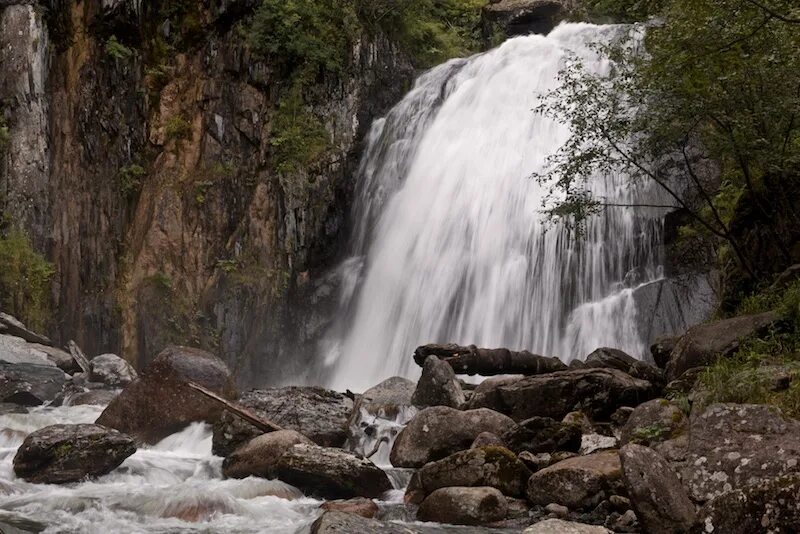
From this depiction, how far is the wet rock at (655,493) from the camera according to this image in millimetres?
6223

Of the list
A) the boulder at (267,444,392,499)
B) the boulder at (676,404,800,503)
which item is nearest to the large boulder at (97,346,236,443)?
the boulder at (267,444,392,499)

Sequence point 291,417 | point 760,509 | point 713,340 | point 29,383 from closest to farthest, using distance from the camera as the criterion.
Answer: point 760,509
point 713,340
point 291,417
point 29,383

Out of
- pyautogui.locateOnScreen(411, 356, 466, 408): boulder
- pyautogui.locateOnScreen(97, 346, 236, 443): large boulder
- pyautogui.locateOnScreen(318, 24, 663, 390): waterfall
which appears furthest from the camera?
pyautogui.locateOnScreen(318, 24, 663, 390): waterfall

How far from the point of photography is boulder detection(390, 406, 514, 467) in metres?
9.42

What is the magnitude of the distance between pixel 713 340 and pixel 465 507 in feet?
14.1

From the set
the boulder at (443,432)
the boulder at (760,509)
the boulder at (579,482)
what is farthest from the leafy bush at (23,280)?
the boulder at (760,509)

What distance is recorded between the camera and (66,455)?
9039mm

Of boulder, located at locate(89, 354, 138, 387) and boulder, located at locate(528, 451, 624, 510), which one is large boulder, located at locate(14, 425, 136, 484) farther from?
boulder, located at locate(89, 354, 138, 387)

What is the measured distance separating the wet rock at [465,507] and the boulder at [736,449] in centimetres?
189

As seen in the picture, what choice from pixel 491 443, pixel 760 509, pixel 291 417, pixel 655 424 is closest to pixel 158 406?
pixel 291 417

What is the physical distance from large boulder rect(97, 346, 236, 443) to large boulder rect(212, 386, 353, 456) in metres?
0.78

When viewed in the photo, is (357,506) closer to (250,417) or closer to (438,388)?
(250,417)

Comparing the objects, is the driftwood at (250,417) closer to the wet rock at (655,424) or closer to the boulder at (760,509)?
the wet rock at (655,424)

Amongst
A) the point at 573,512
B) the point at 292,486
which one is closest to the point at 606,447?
the point at 573,512
